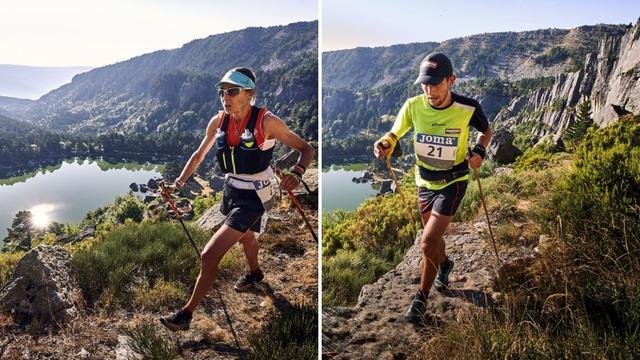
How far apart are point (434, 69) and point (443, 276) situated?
1276mm

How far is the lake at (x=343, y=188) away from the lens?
9.45ft

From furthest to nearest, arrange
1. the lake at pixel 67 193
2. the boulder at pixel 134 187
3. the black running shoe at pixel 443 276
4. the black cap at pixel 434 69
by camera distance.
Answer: the lake at pixel 67 193
the boulder at pixel 134 187
the black running shoe at pixel 443 276
the black cap at pixel 434 69

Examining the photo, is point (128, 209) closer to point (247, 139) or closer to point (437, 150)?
point (247, 139)

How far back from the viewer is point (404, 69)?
3611mm

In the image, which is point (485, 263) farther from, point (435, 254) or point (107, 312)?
point (107, 312)

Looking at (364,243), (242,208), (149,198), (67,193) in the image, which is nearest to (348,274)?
(364,243)

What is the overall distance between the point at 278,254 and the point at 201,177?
1077 millimetres

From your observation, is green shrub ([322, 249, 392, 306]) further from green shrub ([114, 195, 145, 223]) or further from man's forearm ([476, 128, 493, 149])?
green shrub ([114, 195, 145, 223])

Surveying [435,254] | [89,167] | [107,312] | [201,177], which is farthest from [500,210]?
[89,167]

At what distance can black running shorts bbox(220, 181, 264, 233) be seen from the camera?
255 cm

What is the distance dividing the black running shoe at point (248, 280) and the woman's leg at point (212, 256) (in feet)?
2.24

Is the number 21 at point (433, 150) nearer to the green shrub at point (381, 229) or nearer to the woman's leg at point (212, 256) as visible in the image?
the green shrub at point (381, 229)

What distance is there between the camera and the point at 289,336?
262cm

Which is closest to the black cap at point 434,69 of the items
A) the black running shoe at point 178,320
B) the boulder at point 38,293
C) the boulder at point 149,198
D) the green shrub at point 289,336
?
the green shrub at point 289,336
